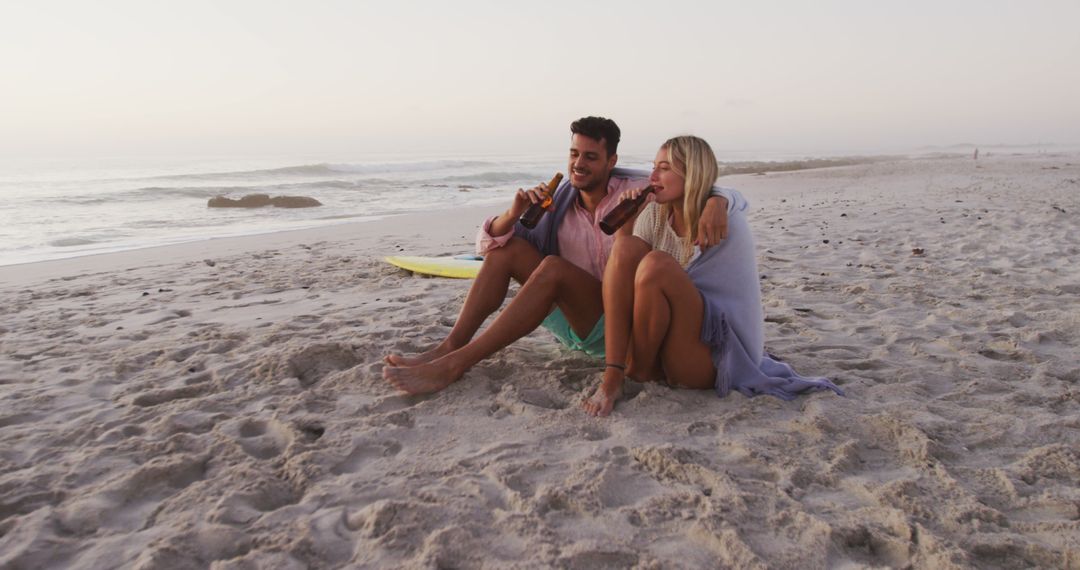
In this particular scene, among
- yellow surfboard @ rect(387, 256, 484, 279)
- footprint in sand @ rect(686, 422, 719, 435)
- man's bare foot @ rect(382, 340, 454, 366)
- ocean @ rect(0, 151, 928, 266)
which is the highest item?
ocean @ rect(0, 151, 928, 266)

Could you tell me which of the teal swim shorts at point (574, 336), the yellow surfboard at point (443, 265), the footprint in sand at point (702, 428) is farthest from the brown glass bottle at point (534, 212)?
the yellow surfboard at point (443, 265)

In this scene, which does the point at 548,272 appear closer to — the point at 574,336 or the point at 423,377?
the point at 574,336

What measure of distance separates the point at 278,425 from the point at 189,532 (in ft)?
2.20

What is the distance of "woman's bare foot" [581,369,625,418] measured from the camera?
2504 mm

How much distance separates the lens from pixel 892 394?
267 centimetres

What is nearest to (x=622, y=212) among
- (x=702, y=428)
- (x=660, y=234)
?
(x=660, y=234)

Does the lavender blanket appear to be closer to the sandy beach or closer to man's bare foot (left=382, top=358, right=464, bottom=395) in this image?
the sandy beach

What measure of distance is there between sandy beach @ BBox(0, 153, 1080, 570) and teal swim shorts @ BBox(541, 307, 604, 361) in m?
0.07

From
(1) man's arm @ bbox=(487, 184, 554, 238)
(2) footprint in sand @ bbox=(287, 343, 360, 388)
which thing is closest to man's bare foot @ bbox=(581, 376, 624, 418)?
(1) man's arm @ bbox=(487, 184, 554, 238)

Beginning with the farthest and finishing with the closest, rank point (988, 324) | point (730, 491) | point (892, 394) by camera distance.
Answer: point (988, 324) → point (892, 394) → point (730, 491)

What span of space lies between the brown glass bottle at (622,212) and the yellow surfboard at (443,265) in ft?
7.97

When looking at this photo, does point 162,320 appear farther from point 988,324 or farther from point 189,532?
point 988,324

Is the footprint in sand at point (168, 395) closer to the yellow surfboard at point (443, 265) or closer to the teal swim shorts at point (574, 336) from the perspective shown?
the teal swim shorts at point (574, 336)

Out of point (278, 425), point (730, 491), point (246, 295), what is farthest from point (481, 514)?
point (246, 295)
